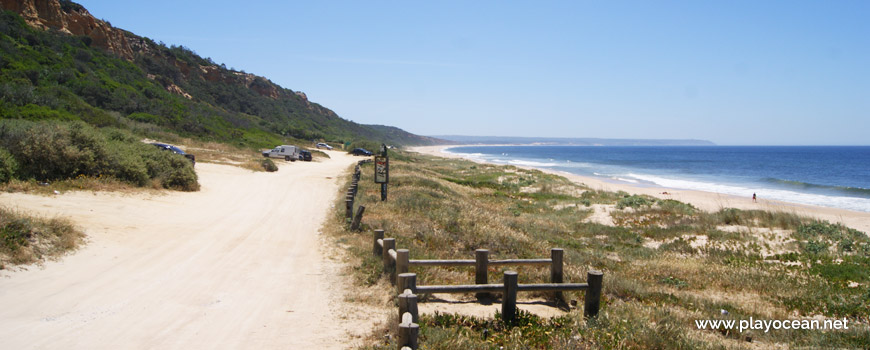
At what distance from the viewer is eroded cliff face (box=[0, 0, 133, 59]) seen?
5747cm

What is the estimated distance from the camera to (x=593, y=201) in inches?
975

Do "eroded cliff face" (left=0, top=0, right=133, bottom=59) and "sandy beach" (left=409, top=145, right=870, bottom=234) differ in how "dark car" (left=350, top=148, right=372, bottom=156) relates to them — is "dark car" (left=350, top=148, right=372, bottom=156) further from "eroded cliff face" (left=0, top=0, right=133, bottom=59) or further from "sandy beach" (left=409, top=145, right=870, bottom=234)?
"sandy beach" (left=409, top=145, right=870, bottom=234)

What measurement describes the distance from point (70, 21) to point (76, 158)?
6113 cm

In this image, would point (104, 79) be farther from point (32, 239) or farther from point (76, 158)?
point (32, 239)

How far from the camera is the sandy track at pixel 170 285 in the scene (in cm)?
590

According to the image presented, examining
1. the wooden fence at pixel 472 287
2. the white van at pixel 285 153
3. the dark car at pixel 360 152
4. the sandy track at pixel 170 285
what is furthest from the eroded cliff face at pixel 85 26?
the wooden fence at pixel 472 287

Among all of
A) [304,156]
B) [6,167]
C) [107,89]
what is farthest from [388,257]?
[107,89]

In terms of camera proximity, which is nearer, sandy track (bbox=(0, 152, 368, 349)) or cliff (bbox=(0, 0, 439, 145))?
sandy track (bbox=(0, 152, 368, 349))

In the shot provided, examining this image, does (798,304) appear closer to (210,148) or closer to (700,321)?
(700,321)

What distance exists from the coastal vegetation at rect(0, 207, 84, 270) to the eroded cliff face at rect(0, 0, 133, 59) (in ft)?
207

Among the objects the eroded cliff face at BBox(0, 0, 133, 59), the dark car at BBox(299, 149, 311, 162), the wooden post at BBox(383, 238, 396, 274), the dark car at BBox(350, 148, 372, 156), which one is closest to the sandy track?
the wooden post at BBox(383, 238, 396, 274)

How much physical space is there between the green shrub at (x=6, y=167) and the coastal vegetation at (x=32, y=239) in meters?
5.72

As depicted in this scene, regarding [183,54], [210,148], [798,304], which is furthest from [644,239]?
[183,54]

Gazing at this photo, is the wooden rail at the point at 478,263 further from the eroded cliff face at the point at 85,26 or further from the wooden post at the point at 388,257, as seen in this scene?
the eroded cliff face at the point at 85,26
